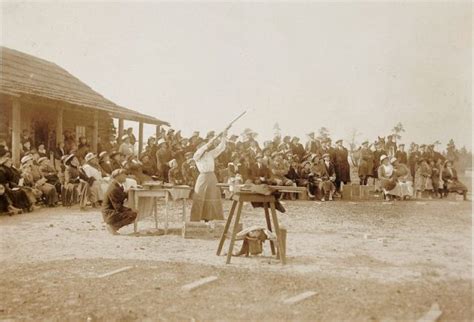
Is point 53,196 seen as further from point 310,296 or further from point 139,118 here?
point 310,296

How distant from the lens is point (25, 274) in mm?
5000

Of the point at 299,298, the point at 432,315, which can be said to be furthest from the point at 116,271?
the point at 432,315

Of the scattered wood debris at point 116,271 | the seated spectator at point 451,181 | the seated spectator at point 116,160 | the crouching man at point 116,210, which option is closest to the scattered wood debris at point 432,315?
the scattered wood debris at point 116,271

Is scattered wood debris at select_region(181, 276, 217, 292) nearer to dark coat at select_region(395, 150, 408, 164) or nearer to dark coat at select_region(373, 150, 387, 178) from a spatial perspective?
dark coat at select_region(373, 150, 387, 178)

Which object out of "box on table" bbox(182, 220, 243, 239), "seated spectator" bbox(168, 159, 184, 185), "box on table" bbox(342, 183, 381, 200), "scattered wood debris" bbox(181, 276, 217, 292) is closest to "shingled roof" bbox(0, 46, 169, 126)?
"seated spectator" bbox(168, 159, 184, 185)

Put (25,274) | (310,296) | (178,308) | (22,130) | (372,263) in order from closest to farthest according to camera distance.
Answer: (178,308)
(310,296)
(25,274)
(372,263)
(22,130)

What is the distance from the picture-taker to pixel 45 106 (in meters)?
15.7

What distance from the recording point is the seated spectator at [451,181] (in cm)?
1403

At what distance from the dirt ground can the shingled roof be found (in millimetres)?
5597

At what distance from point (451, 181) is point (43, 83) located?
1403 centimetres

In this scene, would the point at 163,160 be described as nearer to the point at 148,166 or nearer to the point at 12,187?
the point at 148,166

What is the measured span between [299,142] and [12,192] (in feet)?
32.1

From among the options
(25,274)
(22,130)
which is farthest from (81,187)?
(25,274)

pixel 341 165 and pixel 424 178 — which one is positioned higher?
pixel 341 165
